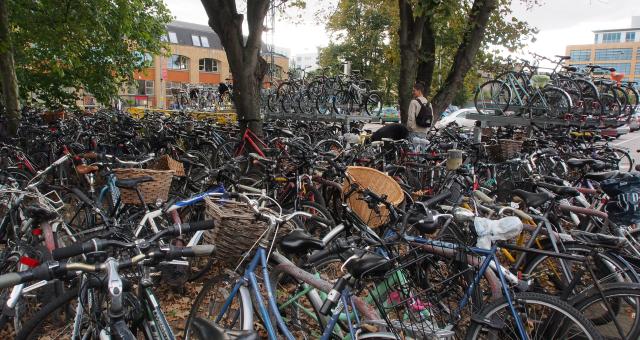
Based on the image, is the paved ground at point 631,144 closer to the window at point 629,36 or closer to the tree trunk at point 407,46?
the tree trunk at point 407,46

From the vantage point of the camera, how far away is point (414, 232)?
3.29m

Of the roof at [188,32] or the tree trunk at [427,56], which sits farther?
the roof at [188,32]

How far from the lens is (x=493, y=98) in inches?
445

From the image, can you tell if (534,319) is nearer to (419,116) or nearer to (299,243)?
(299,243)

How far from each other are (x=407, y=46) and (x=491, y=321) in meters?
8.31

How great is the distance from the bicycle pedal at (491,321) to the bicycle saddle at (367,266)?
1.92 feet

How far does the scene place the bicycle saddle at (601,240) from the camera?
9.34 ft

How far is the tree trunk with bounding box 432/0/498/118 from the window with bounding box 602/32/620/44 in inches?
3292

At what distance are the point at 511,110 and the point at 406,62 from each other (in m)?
2.84

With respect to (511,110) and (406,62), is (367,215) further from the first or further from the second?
(511,110)

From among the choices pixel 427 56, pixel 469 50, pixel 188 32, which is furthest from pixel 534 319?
pixel 188 32

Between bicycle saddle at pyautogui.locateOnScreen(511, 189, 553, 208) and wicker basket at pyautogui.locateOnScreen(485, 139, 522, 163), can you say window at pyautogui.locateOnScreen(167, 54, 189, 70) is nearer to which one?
wicker basket at pyautogui.locateOnScreen(485, 139, 522, 163)

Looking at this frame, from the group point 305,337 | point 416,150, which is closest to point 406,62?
point 416,150

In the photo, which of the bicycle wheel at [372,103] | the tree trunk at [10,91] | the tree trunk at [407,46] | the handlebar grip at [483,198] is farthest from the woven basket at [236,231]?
the bicycle wheel at [372,103]
